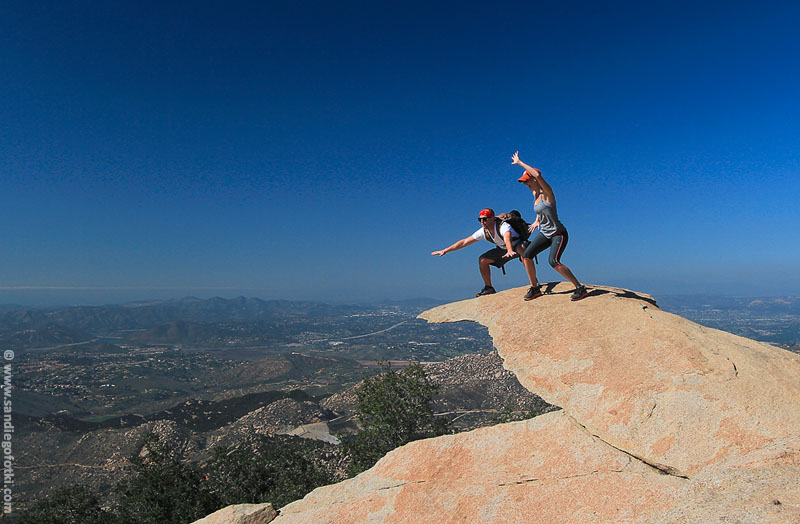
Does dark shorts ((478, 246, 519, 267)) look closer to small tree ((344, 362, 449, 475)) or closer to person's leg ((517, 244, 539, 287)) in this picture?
person's leg ((517, 244, 539, 287))

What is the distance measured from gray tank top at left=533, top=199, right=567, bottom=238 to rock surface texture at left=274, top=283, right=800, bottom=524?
2304 mm

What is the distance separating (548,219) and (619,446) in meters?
5.57

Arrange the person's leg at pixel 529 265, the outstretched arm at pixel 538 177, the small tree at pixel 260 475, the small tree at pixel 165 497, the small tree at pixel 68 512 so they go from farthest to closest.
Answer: the small tree at pixel 260 475, the small tree at pixel 68 512, the small tree at pixel 165 497, the person's leg at pixel 529 265, the outstretched arm at pixel 538 177

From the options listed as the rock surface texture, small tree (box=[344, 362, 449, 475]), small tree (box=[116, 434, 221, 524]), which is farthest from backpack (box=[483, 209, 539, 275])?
small tree (box=[116, 434, 221, 524])

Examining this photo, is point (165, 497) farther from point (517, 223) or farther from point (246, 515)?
point (517, 223)

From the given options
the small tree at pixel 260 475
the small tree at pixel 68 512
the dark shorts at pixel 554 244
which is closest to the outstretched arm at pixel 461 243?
the dark shorts at pixel 554 244

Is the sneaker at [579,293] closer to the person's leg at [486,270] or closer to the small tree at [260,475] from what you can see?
the person's leg at [486,270]

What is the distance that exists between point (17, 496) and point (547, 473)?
245 feet

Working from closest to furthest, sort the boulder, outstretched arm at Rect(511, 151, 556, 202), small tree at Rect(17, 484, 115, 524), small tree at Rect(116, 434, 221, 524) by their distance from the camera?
the boulder
outstretched arm at Rect(511, 151, 556, 202)
small tree at Rect(116, 434, 221, 524)
small tree at Rect(17, 484, 115, 524)

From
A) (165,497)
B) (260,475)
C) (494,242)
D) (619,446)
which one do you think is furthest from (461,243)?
(260,475)

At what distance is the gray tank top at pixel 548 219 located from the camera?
1040 cm

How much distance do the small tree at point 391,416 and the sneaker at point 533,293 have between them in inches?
962

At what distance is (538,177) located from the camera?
10.0 m

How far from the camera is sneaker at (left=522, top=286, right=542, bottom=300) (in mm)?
11414
